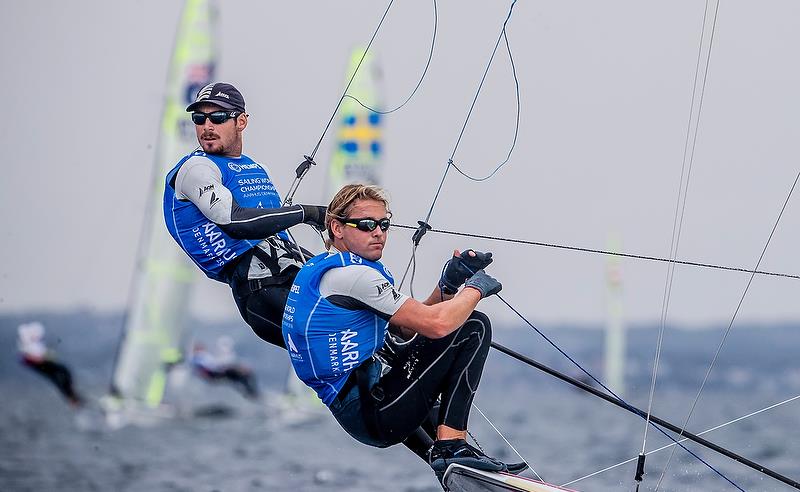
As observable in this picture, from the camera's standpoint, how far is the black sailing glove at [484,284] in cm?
332

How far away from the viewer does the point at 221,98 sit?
3943 mm

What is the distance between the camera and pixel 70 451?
2216 cm

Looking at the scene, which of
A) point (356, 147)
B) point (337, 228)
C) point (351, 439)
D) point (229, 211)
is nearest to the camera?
point (337, 228)

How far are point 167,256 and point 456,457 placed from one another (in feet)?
41.9

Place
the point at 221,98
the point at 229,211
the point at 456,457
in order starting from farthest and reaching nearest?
the point at 221,98
the point at 229,211
the point at 456,457

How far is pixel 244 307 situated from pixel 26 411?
1069 inches

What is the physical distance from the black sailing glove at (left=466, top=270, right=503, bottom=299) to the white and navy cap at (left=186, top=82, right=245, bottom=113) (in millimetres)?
1030

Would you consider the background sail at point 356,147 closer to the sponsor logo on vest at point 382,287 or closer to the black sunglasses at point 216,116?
the black sunglasses at point 216,116

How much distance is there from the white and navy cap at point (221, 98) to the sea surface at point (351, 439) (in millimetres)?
4558

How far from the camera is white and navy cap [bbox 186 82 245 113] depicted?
394cm

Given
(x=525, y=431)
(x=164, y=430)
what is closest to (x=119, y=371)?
(x=164, y=430)

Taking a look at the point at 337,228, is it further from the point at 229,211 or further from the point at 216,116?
the point at 216,116

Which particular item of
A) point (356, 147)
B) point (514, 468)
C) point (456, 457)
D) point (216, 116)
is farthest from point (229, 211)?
point (356, 147)

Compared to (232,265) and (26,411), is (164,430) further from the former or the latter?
(232,265)
